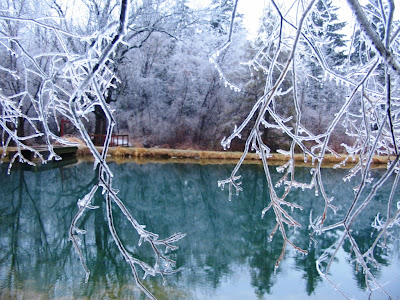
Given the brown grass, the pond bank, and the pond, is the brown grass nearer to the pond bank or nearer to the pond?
the pond bank

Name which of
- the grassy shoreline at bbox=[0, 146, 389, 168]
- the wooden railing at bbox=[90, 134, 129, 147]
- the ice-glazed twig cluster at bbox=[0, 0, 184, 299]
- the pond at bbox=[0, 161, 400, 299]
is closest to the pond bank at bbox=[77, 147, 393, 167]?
the grassy shoreline at bbox=[0, 146, 389, 168]

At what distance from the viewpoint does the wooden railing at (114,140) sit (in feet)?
54.1

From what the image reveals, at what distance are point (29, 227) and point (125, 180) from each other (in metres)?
4.16

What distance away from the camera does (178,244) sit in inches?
227

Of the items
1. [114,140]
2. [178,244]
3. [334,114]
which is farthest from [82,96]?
[114,140]

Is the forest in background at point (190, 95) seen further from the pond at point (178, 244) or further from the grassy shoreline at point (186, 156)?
the pond at point (178, 244)

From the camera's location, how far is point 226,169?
12.6m

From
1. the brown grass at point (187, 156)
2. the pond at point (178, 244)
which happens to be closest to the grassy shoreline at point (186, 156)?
the brown grass at point (187, 156)

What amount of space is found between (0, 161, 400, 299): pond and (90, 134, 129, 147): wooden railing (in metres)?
6.39

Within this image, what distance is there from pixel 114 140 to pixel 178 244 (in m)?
12.2

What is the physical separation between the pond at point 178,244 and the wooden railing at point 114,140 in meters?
6.39

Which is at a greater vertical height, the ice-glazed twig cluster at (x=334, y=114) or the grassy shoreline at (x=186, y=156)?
the ice-glazed twig cluster at (x=334, y=114)

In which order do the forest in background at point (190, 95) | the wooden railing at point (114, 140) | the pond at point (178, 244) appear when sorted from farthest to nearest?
1. the forest in background at point (190, 95)
2. the wooden railing at point (114, 140)
3. the pond at point (178, 244)

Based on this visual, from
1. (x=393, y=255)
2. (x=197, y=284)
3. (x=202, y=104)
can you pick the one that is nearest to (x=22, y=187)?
(x=197, y=284)
